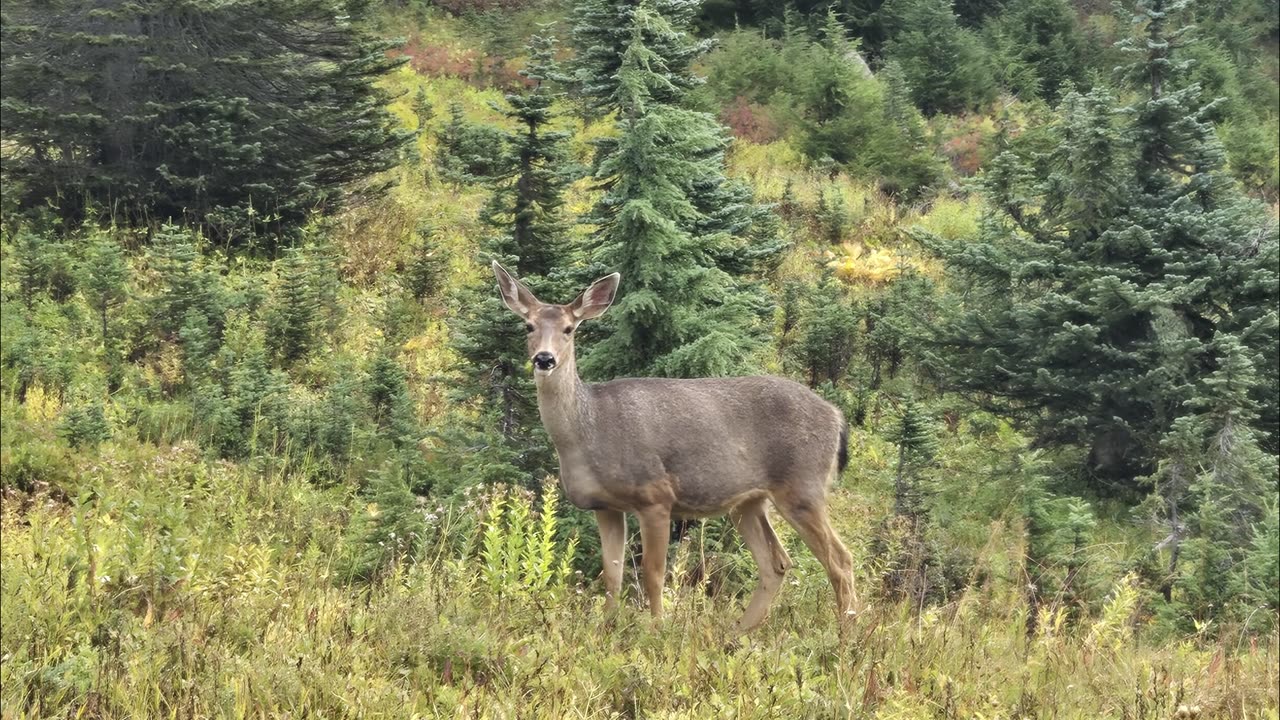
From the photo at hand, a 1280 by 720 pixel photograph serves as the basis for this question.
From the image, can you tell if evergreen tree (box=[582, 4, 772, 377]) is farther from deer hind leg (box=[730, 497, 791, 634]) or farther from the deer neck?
the deer neck

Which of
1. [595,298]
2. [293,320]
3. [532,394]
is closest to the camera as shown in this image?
[595,298]

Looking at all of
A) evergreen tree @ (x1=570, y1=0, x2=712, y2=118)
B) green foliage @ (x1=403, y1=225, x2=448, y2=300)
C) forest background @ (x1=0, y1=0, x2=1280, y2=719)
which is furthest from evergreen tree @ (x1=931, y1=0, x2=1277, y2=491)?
green foliage @ (x1=403, y1=225, x2=448, y2=300)

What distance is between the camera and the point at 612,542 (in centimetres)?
630

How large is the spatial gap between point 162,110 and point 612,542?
9.77 meters

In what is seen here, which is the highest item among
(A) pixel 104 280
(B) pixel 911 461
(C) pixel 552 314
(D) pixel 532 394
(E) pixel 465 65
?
(E) pixel 465 65

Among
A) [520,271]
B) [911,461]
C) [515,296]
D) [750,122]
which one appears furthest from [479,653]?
[750,122]

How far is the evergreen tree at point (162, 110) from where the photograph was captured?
528 inches

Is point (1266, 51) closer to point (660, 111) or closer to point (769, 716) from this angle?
point (660, 111)

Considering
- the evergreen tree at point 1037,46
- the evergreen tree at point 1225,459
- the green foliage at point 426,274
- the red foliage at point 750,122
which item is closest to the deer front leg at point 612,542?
the evergreen tree at point 1225,459

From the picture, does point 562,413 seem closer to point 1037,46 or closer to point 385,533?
point 385,533

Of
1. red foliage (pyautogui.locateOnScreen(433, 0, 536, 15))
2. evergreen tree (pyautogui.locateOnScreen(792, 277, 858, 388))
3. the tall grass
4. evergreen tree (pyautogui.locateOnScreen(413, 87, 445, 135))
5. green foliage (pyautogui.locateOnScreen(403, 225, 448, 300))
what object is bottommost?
evergreen tree (pyautogui.locateOnScreen(792, 277, 858, 388))

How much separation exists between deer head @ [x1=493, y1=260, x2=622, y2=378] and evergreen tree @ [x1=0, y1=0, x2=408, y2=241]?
26.2 feet

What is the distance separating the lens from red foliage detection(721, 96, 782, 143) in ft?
80.5

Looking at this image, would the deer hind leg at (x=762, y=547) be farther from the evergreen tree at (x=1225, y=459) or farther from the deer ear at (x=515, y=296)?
the evergreen tree at (x=1225, y=459)
